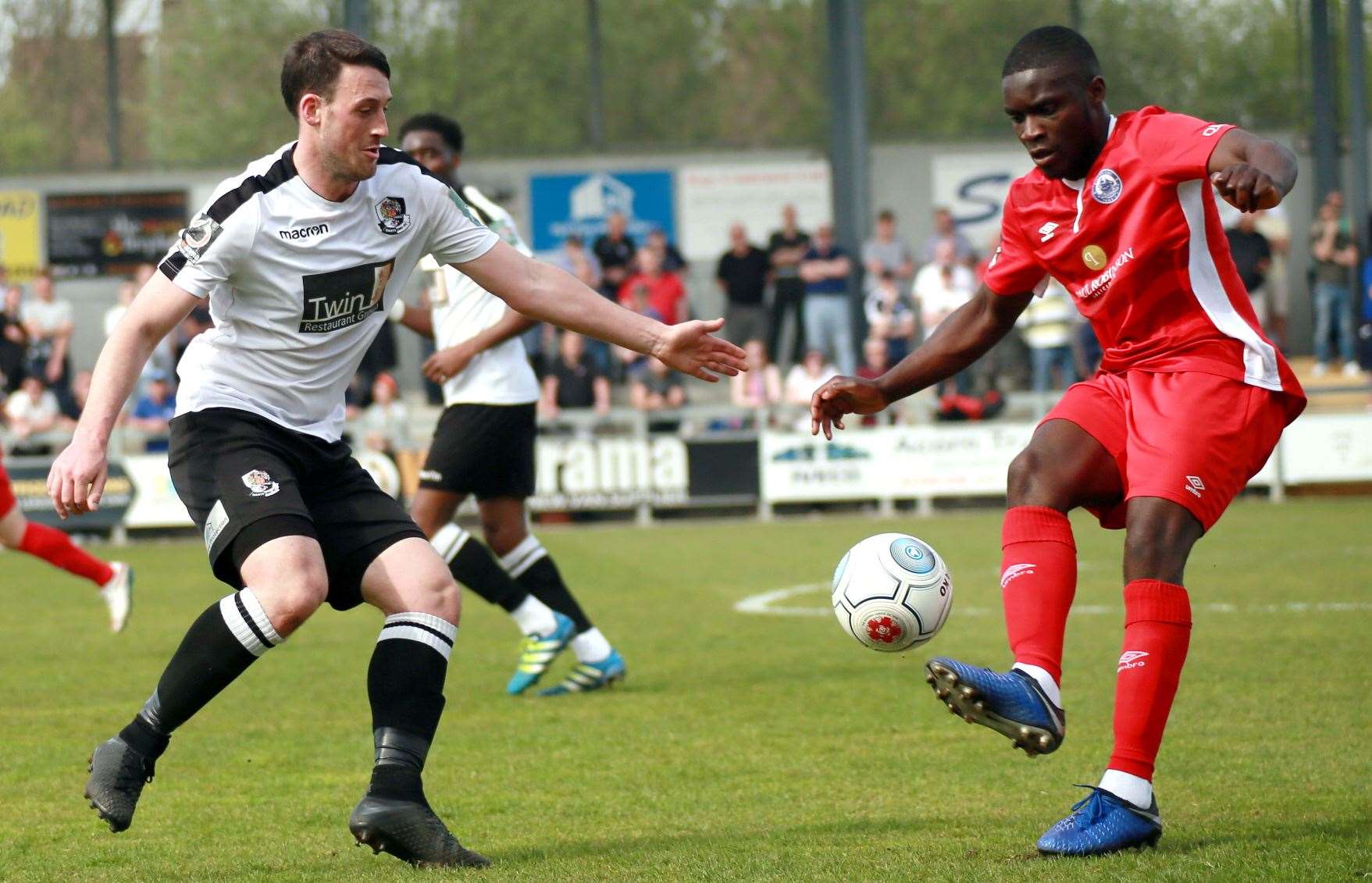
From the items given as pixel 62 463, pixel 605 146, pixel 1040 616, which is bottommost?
pixel 1040 616

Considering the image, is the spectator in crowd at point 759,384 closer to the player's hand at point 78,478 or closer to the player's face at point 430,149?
the player's face at point 430,149

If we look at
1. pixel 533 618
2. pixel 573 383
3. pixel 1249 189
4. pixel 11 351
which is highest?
pixel 1249 189

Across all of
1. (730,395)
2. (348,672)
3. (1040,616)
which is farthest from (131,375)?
(730,395)

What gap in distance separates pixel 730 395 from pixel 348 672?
1390 centimetres

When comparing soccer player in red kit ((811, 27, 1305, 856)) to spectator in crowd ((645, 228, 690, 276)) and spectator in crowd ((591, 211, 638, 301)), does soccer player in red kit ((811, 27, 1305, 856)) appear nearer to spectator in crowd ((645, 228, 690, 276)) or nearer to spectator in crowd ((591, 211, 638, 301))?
spectator in crowd ((645, 228, 690, 276))

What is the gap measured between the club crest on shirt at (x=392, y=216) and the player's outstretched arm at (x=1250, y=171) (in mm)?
2093

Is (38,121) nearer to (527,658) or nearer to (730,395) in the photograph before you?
(730,395)

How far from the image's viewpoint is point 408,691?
14.5ft

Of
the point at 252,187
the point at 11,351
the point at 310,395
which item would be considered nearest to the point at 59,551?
the point at 310,395

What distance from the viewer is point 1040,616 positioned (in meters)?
4.46

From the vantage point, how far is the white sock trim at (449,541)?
7.67m

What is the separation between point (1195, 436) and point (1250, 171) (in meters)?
0.77

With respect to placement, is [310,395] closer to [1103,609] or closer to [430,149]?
[430,149]

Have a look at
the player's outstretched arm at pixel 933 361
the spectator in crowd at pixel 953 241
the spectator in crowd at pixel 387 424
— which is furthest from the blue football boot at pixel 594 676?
the spectator in crowd at pixel 953 241
